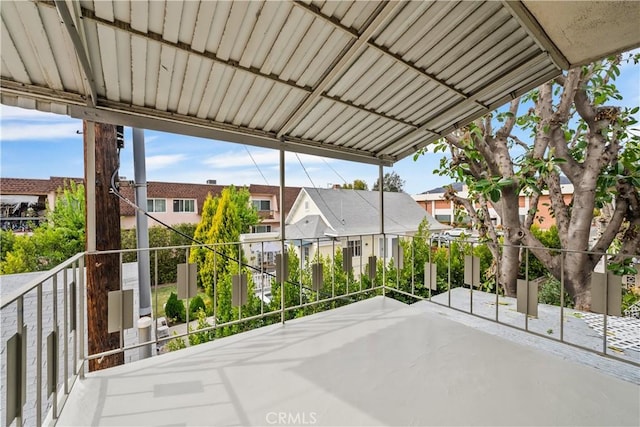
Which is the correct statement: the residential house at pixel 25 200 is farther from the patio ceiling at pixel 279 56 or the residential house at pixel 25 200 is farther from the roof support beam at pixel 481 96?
the roof support beam at pixel 481 96

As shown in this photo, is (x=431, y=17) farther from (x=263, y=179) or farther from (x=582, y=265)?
(x=263, y=179)

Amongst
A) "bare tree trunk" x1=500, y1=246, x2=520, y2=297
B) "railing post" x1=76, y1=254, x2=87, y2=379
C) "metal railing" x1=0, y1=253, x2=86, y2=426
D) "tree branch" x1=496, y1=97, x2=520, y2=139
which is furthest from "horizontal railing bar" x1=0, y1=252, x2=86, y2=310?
"tree branch" x1=496, y1=97, x2=520, y2=139

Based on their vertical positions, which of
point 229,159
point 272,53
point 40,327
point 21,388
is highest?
point 229,159

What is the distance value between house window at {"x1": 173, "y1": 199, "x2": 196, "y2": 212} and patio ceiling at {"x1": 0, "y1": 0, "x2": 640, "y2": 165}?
13.7 m

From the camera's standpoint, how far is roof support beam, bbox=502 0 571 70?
1895mm

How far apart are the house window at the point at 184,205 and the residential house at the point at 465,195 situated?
1130cm

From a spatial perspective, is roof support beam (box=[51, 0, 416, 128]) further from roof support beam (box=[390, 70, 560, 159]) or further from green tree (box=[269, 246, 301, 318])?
green tree (box=[269, 246, 301, 318])

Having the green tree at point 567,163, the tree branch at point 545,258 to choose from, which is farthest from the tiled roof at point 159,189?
the tree branch at point 545,258

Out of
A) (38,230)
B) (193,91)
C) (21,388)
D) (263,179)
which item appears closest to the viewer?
(21,388)

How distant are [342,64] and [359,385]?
230 cm

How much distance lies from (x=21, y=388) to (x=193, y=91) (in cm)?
198

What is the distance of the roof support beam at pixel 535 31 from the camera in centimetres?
190

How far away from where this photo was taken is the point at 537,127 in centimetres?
568

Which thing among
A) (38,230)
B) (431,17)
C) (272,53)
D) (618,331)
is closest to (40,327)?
(272,53)
